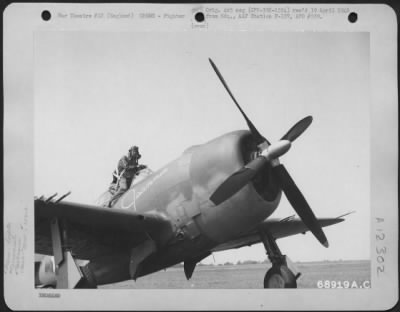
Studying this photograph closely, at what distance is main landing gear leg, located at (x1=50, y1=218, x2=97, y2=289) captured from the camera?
3.19 meters

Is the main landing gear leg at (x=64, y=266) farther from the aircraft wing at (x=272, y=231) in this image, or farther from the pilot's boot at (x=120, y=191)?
the aircraft wing at (x=272, y=231)

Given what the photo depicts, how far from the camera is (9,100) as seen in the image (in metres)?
3.07

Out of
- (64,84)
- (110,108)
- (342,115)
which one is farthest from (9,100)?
(342,115)

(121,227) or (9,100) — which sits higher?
(9,100)

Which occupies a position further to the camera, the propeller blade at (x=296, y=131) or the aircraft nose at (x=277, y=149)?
the propeller blade at (x=296, y=131)

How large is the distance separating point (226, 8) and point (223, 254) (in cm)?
116

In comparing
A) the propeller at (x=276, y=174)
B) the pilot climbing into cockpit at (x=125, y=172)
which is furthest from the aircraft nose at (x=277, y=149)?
the pilot climbing into cockpit at (x=125, y=172)

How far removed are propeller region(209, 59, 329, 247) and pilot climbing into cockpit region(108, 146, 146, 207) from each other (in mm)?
420

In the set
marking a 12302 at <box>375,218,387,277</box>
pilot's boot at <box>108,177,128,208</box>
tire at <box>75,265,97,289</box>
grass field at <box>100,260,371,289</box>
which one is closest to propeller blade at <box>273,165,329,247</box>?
grass field at <box>100,260,371,289</box>

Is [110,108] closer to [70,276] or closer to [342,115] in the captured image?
[70,276]

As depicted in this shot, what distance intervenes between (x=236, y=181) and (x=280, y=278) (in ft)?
1.61

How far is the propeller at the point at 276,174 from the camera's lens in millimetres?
3125

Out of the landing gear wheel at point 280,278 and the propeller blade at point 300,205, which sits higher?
the propeller blade at point 300,205

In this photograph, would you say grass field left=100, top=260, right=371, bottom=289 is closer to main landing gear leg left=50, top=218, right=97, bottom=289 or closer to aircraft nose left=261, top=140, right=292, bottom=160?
main landing gear leg left=50, top=218, right=97, bottom=289
